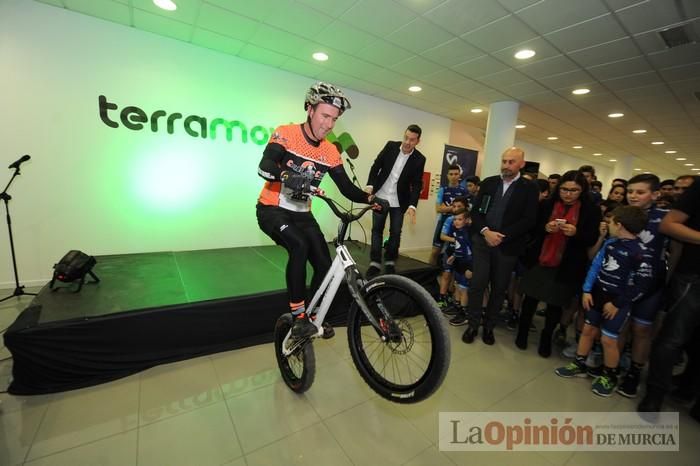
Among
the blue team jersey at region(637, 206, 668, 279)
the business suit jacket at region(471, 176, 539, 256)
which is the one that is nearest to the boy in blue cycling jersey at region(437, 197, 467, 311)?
the business suit jacket at region(471, 176, 539, 256)

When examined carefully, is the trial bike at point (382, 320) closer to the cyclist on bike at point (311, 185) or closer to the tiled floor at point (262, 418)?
the cyclist on bike at point (311, 185)

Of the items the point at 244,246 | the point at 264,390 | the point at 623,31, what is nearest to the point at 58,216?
the point at 244,246

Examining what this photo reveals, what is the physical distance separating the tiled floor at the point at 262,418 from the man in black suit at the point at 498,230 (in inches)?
23.3

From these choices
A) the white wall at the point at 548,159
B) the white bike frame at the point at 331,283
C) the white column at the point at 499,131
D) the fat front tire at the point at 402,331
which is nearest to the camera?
the fat front tire at the point at 402,331

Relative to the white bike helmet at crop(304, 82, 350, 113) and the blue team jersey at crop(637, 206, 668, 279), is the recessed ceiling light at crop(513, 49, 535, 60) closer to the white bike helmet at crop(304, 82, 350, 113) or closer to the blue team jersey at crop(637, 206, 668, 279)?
the blue team jersey at crop(637, 206, 668, 279)

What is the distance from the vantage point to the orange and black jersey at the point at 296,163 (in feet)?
5.40

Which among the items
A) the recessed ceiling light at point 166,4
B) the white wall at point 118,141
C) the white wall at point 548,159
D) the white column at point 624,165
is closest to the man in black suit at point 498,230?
the white wall at point 118,141

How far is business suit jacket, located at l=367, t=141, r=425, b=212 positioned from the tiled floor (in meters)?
1.77

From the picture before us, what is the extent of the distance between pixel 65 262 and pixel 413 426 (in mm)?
3182

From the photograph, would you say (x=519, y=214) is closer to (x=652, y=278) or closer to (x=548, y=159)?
(x=652, y=278)

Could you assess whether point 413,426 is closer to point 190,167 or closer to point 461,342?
point 461,342

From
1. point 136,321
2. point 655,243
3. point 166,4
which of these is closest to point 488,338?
point 655,243

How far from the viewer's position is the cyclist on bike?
1.65m

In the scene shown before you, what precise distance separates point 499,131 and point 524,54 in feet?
6.53
